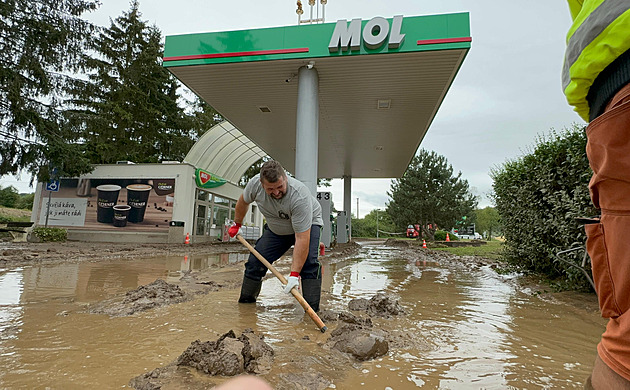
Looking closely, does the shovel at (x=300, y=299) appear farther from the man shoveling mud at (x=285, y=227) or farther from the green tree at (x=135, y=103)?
the green tree at (x=135, y=103)

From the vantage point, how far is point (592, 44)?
991 mm

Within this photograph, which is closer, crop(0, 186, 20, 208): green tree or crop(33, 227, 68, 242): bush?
crop(33, 227, 68, 242): bush

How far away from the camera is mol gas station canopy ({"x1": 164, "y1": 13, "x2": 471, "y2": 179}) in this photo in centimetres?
726

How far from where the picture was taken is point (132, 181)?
1641 centimetres

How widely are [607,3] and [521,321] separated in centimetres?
348

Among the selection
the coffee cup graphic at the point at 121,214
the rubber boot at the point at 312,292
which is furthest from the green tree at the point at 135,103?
the rubber boot at the point at 312,292

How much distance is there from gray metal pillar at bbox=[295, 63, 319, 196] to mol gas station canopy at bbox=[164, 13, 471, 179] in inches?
1.3

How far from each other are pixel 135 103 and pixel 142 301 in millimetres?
22948

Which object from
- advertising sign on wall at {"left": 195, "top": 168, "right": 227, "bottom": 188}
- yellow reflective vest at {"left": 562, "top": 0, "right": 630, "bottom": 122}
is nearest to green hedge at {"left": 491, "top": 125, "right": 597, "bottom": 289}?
yellow reflective vest at {"left": 562, "top": 0, "right": 630, "bottom": 122}

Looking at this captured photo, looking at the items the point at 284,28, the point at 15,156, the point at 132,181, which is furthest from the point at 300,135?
the point at 15,156

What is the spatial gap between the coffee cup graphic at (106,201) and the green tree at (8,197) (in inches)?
1166

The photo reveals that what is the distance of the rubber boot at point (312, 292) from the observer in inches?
146

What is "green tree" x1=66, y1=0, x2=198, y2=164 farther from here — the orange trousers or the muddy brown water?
the orange trousers

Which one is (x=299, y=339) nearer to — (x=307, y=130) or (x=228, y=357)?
(x=228, y=357)
